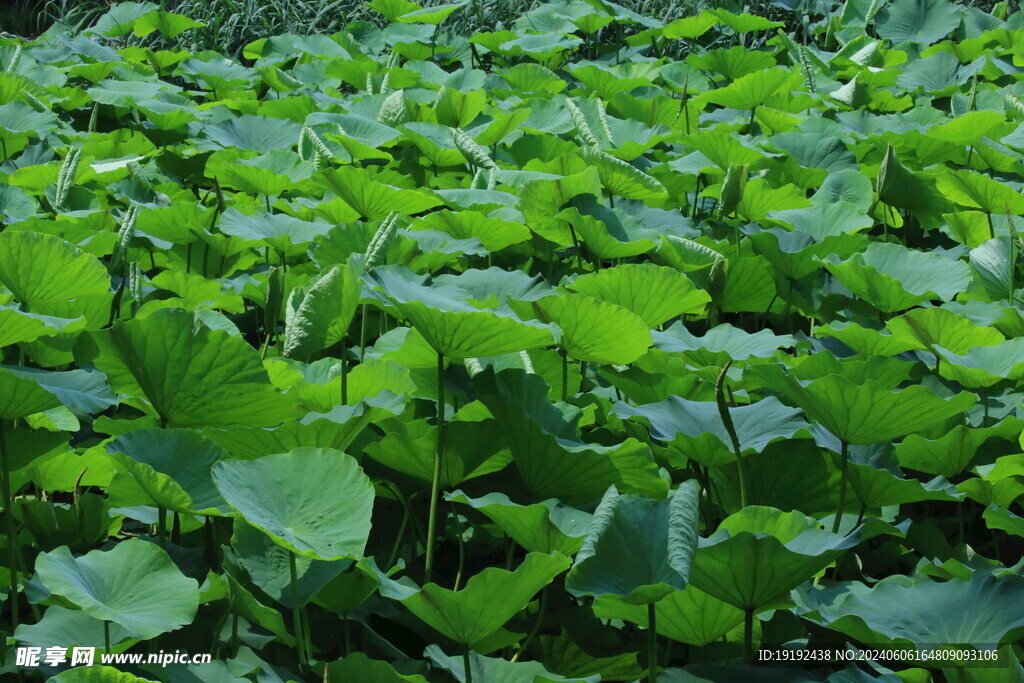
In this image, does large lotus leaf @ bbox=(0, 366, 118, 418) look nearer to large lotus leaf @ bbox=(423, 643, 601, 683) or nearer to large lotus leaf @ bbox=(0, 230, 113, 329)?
large lotus leaf @ bbox=(0, 230, 113, 329)

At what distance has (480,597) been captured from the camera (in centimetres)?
80

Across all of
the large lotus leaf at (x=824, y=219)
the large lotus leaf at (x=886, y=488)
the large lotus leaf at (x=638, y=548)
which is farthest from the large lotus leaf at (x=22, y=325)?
the large lotus leaf at (x=824, y=219)

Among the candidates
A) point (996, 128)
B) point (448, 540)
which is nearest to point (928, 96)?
point (996, 128)

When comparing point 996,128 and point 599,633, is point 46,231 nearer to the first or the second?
point 599,633

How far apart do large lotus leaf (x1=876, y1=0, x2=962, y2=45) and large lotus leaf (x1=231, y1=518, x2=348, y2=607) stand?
351 centimetres

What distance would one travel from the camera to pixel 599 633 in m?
0.95

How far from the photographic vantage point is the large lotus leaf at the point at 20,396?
907mm

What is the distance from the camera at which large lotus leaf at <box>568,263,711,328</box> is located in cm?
133

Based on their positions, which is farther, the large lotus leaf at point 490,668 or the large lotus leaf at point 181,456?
the large lotus leaf at point 181,456

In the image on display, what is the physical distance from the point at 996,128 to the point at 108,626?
7.36 feet

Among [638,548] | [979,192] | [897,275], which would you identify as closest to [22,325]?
[638,548]

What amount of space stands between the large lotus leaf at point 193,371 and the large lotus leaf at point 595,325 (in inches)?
13.3

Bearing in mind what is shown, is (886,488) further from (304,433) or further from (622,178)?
(622,178)

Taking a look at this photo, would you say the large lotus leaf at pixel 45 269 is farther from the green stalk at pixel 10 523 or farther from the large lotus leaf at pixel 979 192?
the large lotus leaf at pixel 979 192
